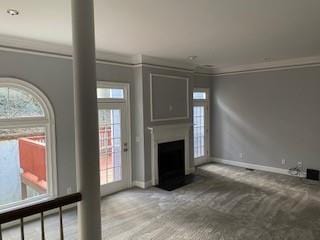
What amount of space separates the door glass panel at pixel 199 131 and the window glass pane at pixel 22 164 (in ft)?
14.0

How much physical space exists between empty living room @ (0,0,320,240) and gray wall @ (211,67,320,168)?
0.03 meters

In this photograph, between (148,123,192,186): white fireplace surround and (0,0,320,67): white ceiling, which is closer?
(0,0,320,67): white ceiling

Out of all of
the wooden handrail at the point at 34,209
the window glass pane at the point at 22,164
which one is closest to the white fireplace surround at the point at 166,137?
the window glass pane at the point at 22,164

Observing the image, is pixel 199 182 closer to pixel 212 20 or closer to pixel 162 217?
pixel 162 217

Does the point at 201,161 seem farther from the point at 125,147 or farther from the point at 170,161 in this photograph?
the point at 125,147

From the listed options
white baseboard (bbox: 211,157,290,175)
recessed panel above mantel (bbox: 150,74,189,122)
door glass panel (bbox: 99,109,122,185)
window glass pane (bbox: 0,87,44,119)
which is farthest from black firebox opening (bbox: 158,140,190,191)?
window glass pane (bbox: 0,87,44,119)

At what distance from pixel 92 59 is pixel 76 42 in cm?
16

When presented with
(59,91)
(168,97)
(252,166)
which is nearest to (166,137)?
(168,97)

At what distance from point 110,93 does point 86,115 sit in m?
3.24

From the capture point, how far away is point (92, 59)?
1891 mm

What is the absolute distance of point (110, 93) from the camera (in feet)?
16.5

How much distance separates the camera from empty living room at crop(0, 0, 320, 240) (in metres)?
2.53

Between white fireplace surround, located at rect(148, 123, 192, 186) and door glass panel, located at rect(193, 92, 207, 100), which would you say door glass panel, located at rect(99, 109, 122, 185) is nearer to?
white fireplace surround, located at rect(148, 123, 192, 186)

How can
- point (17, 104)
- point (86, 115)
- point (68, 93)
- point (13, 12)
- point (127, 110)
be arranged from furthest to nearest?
1. point (127, 110)
2. point (68, 93)
3. point (17, 104)
4. point (13, 12)
5. point (86, 115)
